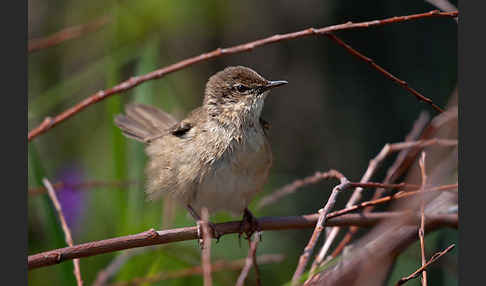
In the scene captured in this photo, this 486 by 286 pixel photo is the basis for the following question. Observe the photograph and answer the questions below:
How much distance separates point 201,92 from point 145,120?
5.56ft

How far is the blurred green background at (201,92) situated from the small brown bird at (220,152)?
154 mm

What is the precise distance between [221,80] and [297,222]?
1.01 metres

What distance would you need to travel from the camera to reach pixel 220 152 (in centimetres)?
217

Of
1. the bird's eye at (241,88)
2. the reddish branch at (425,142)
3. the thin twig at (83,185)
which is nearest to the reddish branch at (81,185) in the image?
the thin twig at (83,185)

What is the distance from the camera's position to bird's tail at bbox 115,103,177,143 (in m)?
2.67

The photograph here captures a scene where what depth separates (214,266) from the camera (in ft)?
6.73

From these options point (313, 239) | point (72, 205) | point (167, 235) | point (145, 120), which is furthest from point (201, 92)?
point (313, 239)

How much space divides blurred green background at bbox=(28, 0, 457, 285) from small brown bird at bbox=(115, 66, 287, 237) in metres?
0.15

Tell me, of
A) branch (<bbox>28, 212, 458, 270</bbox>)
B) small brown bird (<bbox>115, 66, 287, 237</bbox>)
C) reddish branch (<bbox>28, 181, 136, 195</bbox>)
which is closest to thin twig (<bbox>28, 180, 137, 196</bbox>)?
reddish branch (<bbox>28, 181, 136, 195</bbox>)

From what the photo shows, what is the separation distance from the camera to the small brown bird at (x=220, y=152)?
216cm

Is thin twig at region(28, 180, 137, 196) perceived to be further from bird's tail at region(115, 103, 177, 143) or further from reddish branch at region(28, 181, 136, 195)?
bird's tail at region(115, 103, 177, 143)

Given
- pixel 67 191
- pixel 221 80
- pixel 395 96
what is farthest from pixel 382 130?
pixel 67 191

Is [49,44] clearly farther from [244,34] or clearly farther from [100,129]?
[244,34]

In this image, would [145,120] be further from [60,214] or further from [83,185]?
[60,214]
